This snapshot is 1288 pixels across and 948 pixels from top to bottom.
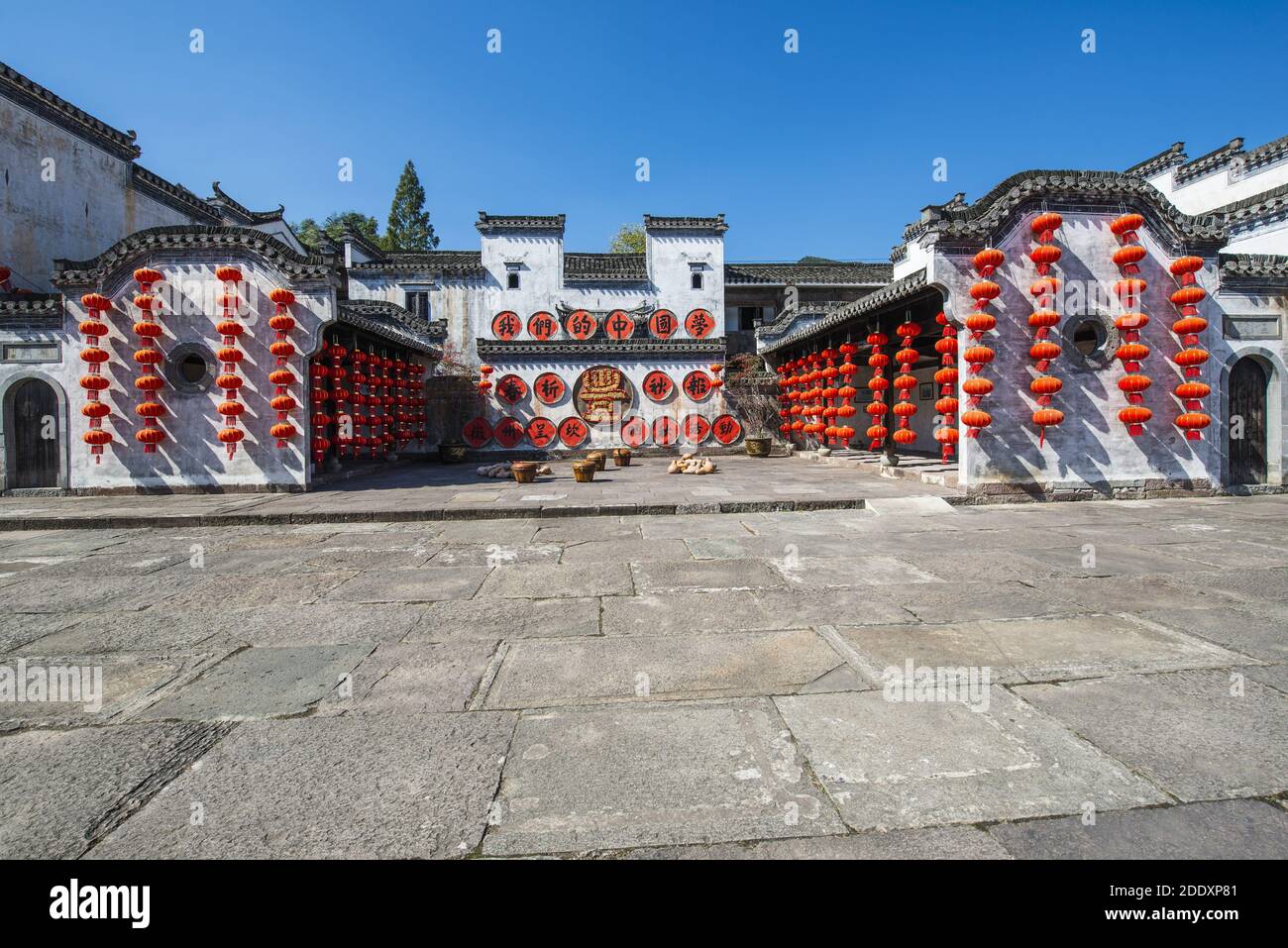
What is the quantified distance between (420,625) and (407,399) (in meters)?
14.1

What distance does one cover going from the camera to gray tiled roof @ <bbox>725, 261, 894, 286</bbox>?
2430 centimetres

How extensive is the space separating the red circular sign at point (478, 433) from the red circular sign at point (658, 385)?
17.2 feet

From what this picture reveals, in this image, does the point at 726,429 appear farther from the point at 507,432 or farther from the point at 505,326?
the point at 505,326

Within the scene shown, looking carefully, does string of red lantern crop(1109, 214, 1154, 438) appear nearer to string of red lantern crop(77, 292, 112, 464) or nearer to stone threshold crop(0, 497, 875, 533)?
stone threshold crop(0, 497, 875, 533)

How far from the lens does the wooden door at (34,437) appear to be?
10.8m

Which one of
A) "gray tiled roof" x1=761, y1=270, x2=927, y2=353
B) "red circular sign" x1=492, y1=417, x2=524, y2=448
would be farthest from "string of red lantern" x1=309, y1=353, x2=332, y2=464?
"gray tiled roof" x1=761, y1=270, x2=927, y2=353

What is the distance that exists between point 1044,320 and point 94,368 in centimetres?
1571

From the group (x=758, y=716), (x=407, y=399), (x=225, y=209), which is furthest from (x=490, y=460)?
(x=758, y=716)

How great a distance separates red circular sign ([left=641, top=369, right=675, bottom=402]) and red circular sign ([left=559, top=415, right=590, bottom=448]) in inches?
92.6

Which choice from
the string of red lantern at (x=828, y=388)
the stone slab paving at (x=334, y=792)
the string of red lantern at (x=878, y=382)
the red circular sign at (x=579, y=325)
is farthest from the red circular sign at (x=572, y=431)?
the stone slab paving at (x=334, y=792)

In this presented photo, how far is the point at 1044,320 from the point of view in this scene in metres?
8.93

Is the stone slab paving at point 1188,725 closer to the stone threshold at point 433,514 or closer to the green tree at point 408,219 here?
the stone threshold at point 433,514
